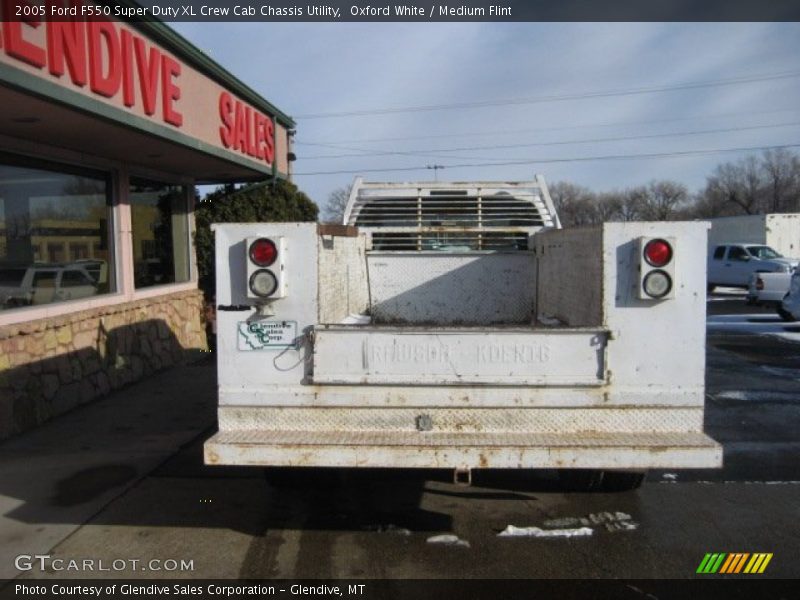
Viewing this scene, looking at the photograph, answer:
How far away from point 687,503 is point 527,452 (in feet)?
6.30

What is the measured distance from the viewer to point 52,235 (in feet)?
25.7

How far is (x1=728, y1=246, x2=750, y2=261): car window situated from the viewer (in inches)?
1016

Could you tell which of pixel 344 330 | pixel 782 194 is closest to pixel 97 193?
pixel 344 330

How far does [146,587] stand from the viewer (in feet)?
12.5

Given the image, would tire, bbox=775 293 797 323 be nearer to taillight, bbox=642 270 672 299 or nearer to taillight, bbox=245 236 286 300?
taillight, bbox=642 270 672 299

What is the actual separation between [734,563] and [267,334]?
2.83 metres

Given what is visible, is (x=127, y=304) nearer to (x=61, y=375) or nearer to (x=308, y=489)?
(x=61, y=375)

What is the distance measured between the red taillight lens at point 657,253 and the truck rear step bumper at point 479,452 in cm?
91

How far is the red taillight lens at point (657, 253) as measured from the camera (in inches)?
147

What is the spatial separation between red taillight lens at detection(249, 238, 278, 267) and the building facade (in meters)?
2.40

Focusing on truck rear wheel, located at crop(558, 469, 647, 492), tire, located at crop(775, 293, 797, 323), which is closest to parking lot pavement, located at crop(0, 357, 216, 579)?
truck rear wheel, located at crop(558, 469, 647, 492)

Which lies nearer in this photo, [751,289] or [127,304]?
[127,304]

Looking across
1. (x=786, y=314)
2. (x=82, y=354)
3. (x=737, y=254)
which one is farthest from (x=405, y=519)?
(x=737, y=254)

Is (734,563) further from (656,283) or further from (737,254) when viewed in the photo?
(737,254)
